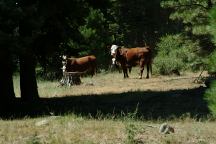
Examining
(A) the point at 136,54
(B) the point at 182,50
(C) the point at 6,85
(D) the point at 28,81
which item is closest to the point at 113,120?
(C) the point at 6,85

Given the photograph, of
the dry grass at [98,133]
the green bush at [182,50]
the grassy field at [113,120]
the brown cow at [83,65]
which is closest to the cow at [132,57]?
the brown cow at [83,65]

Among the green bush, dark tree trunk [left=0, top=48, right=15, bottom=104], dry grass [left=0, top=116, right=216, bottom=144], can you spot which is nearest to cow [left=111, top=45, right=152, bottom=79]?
the green bush

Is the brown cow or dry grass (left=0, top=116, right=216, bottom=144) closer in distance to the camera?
dry grass (left=0, top=116, right=216, bottom=144)

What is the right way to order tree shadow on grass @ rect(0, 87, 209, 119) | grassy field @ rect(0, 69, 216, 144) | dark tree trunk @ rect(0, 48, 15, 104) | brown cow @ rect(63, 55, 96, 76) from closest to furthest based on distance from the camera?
grassy field @ rect(0, 69, 216, 144) → tree shadow on grass @ rect(0, 87, 209, 119) → dark tree trunk @ rect(0, 48, 15, 104) → brown cow @ rect(63, 55, 96, 76)

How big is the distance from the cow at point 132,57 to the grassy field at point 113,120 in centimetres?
902

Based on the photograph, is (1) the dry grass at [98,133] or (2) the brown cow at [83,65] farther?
(2) the brown cow at [83,65]

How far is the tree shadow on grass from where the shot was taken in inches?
574

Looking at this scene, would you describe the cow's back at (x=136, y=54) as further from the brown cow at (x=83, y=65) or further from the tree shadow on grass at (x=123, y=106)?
the tree shadow on grass at (x=123, y=106)

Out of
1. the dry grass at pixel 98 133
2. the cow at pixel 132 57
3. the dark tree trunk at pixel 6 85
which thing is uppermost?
the cow at pixel 132 57

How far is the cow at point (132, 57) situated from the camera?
2854cm

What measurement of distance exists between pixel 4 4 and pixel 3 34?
68 cm

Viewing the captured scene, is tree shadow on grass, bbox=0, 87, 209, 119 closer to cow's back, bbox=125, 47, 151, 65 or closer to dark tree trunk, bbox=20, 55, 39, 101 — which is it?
dark tree trunk, bbox=20, 55, 39, 101

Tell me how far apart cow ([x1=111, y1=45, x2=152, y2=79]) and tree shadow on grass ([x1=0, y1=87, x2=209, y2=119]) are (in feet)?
30.9

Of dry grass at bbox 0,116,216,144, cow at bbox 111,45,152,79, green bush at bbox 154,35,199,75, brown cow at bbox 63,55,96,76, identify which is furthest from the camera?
brown cow at bbox 63,55,96,76
